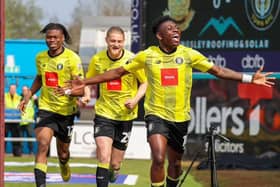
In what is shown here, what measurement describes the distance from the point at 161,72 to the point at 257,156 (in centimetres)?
889

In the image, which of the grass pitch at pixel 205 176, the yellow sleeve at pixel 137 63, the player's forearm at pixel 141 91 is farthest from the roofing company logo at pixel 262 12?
the yellow sleeve at pixel 137 63

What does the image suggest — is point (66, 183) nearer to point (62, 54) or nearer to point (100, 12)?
point (62, 54)

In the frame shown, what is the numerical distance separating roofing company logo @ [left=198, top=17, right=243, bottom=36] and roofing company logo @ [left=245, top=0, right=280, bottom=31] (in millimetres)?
358

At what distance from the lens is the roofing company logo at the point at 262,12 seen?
1792 cm

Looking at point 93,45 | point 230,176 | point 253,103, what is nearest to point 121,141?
point 230,176

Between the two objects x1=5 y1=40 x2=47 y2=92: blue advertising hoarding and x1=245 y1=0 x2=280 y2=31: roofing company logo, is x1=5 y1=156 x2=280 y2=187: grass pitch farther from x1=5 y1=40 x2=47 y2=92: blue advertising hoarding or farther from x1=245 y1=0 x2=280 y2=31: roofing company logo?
x1=5 y1=40 x2=47 y2=92: blue advertising hoarding

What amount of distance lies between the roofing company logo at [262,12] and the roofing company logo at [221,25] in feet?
1.17

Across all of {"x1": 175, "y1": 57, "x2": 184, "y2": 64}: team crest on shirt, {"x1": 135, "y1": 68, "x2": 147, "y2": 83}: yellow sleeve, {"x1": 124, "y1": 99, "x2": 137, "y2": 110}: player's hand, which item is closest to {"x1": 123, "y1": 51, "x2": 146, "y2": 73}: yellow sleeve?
{"x1": 175, "y1": 57, "x2": 184, "y2": 64}: team crest on shirt

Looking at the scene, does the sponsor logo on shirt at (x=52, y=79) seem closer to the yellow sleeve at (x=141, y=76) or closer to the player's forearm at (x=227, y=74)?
the yellow sleeve at (x=141, y=76)

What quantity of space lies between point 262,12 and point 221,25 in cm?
95

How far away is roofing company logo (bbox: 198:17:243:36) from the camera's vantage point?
18.1 m

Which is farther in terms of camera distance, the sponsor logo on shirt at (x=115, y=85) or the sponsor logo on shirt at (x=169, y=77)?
the sponsor logo on shirt at (x=115, y=85)

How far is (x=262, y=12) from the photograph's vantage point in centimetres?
1809

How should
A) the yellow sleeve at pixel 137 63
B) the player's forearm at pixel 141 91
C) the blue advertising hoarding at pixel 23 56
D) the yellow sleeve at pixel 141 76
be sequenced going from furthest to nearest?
the blue advertising hoarding at pixel 23 56 → the yellow sleeve at pixel 141 76 → the player's forearm at pixel 141 91 → the yellow sleeve at pixel 137 63
